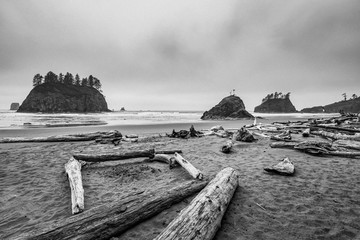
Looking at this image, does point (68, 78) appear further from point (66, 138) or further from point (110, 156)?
point (110, 156)

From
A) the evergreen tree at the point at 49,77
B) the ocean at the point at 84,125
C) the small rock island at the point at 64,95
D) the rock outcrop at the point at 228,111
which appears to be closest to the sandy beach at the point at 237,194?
the ocean at the point at 84,125

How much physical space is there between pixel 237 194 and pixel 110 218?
2.78 m

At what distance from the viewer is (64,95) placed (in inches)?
2822

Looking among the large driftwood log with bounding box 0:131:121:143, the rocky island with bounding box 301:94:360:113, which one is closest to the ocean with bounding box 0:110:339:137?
the large driftwood log with bounding box 0:131:121:143

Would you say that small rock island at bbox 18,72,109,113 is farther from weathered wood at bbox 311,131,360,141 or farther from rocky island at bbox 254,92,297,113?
rocky island at bbox 254,92,297,113

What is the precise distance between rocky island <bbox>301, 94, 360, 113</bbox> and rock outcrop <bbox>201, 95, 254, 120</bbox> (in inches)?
2134

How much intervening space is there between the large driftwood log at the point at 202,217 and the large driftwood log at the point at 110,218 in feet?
2.59

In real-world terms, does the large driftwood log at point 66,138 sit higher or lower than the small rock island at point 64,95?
lower

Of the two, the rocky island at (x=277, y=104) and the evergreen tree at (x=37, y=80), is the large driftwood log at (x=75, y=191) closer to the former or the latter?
the evergreen tree at (x=37, y=80)

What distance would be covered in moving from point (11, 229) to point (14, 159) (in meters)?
5.75

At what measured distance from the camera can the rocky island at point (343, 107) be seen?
91088 mm

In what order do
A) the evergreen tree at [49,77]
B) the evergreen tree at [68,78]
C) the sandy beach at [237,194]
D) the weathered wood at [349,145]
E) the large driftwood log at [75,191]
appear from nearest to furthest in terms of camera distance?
the sandy beach at [237,194] < the large driftwood log at [75,191] < the weathered wood at [349,145] < the evergreen tree at [49,77] < the evergreen tree at [68,78]

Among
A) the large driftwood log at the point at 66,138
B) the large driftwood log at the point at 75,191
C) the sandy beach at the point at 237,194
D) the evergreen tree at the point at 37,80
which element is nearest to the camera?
the sandy beach at the point at 237,194

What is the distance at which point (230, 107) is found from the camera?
49.7 metres
